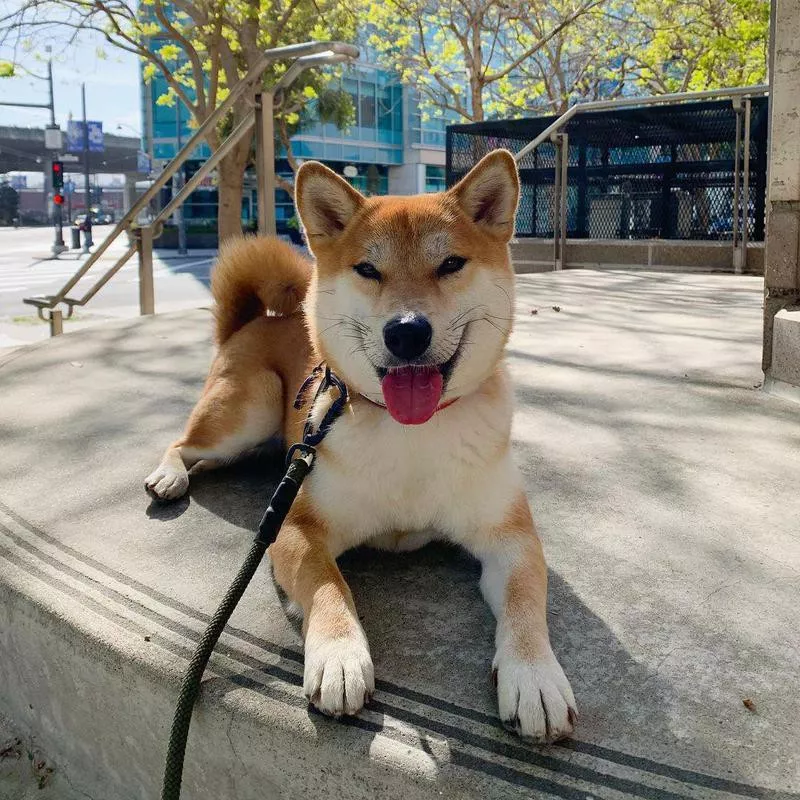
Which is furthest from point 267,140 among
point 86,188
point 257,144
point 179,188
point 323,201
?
point 86,188

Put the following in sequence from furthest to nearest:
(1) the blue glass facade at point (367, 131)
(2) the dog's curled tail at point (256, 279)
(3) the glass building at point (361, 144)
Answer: (1) the blue glass facade at point (367, 131)
(3) the glass building at point (361, 144)
(2) the dog's curled tail at point (256, 279)

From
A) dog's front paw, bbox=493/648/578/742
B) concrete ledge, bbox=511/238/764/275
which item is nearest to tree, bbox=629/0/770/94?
concrete ledge, bbox=511/238/764/275

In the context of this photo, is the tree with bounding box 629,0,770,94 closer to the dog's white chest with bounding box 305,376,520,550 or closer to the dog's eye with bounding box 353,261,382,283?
the dog's eye with bounding box 353,261,382,283

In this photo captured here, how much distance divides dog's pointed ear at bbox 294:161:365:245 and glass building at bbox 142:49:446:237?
3356cm

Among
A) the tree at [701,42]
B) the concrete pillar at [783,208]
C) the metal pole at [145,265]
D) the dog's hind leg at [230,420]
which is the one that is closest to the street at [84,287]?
the metal pole at [145,265]

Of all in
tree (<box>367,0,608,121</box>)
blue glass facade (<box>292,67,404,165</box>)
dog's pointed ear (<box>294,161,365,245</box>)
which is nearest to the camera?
dog's pointed ear (<box>294,161,365,245</box>)

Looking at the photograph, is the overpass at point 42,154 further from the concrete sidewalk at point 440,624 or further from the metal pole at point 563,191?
the concrete sidewalk at point 440,624

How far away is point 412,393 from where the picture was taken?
2.05 m

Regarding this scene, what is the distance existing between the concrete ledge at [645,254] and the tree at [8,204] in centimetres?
6685

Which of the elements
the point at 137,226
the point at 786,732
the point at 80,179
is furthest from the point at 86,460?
the point at 80,179

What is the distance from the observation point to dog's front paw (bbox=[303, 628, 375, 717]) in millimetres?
1608

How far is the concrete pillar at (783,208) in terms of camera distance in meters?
3.79

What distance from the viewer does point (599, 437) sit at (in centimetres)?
343

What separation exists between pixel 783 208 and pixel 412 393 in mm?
2910
